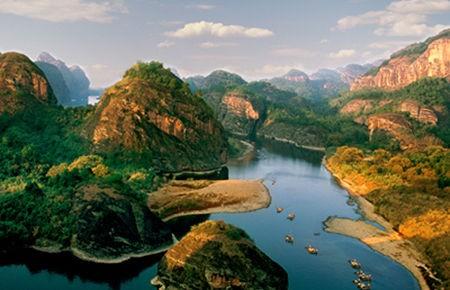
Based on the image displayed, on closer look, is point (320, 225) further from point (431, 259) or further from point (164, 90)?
point (164, 90)

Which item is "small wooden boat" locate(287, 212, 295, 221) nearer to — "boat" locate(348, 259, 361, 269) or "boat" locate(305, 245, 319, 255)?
"boat" locate(305, 245, 319, 255)

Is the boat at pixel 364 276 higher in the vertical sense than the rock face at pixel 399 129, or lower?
lower

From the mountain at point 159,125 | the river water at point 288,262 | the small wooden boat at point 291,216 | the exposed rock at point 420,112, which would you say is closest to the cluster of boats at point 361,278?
the river water at point 288,262

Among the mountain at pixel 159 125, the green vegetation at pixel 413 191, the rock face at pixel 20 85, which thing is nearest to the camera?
the green vegetation at pixel 413 191


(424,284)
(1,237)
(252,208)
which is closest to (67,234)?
(1,237)

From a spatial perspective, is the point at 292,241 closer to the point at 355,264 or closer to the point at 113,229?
the point at 355,264

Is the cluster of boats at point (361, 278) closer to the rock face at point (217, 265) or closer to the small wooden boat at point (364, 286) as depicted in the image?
the small wooden boat at point (364, 286)
